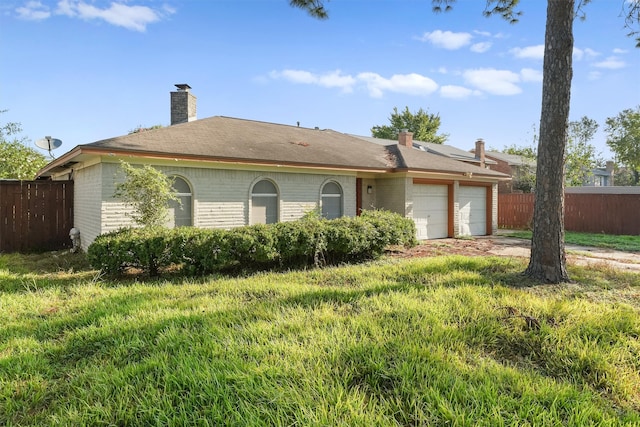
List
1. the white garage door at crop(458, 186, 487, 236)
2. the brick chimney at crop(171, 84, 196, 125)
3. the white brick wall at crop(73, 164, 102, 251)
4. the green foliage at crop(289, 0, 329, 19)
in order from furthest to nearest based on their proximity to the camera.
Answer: the white garage door at crop(458, 186, 487, 236), the brick chimney at crop(171, 84, 196, 125), the white brick wall at crop(73, 164, 102, 251), the green foliage at crop(289, 0, 329, 19)

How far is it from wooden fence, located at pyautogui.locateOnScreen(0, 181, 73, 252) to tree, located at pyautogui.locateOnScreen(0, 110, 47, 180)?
6898 mm

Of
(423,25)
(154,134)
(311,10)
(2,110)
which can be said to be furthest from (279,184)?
(2,110)

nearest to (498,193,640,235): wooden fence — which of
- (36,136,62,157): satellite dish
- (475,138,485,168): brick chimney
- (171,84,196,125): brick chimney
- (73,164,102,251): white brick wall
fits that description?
(475,138,485,168): brick chimney

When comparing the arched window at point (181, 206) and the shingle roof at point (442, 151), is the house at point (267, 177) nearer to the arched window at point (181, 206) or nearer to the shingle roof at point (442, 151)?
the arched window at point (181, 206)

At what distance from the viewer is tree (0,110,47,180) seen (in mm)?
16359

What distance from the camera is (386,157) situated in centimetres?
1480

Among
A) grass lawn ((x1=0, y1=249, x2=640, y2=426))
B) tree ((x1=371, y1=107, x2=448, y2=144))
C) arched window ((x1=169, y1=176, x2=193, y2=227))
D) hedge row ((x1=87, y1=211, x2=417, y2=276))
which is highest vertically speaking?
tree ((x1=371, y1=107, x2=448, y2=144))

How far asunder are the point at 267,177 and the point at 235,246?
4.09 m

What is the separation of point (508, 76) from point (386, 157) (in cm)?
566

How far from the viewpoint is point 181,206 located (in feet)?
30.6

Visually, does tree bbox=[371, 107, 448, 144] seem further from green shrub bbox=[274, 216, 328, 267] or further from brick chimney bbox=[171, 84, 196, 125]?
green shrub bbox=[274, 216, 328, 267]

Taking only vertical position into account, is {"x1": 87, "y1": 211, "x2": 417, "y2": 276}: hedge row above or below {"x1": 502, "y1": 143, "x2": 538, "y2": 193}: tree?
below

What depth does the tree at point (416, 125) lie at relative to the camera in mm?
44166

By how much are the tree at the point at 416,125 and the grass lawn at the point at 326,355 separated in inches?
1612
